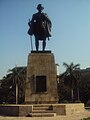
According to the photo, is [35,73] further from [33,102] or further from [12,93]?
[12,93]

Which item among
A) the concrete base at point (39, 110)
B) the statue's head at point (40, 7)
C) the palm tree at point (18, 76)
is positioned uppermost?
the statue's head at point (40, 7)

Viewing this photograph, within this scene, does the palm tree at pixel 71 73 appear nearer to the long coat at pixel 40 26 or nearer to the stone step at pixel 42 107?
the long coat at pixel 40 26

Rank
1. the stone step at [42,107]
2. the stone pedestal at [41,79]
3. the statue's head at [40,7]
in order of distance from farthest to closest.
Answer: the statue's head at [40,7] < the stone pedestal at [41,79] < the stone step at [42,107]

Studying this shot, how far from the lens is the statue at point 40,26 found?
22.1 m

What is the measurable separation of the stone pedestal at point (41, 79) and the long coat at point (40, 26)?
158 cm

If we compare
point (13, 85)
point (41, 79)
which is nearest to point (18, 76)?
point (13, 85)

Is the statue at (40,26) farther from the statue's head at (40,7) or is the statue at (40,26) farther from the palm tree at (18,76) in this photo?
the palm tree at (18,76)

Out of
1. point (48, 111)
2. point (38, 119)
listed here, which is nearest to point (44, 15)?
point (48, 111)

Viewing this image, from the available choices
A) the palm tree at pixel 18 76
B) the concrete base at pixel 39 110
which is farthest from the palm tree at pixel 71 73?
the concrete base at pixel 39 110

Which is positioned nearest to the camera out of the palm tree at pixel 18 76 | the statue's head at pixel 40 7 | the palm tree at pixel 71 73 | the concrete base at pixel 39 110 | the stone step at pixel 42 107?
the concrete base at pixel 39 110

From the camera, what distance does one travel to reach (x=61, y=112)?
17891mm

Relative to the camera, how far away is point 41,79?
68.4 ft

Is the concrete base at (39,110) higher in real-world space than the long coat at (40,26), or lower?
lower

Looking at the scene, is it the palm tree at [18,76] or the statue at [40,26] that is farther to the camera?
the palm tree at [18,76]
